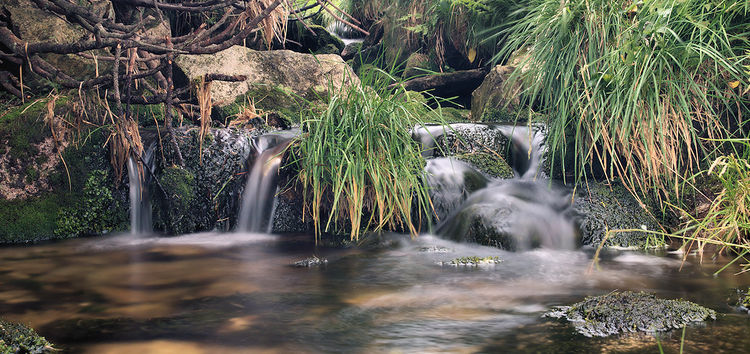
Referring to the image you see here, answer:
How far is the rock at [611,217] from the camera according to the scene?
4.39m

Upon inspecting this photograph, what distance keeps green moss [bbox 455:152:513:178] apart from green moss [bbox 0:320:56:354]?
12.6 feet

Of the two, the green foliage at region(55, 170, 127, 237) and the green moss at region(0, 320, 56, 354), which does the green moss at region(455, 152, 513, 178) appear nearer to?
the green foliage at region(55, 170, 127, 237)

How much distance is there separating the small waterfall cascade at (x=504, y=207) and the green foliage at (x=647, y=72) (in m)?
0.57

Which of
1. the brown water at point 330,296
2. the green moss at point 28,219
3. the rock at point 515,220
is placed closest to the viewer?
the brown water at point 330,296

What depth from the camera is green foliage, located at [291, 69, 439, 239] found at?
13.5 feet

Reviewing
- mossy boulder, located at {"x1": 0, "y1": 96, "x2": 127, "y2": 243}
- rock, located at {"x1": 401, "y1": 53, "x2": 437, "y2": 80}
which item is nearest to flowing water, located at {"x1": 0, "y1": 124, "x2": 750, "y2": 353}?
mossy boulder, located at {"x1": 0, "y1": 96, "x2": 127, "y2": 243}

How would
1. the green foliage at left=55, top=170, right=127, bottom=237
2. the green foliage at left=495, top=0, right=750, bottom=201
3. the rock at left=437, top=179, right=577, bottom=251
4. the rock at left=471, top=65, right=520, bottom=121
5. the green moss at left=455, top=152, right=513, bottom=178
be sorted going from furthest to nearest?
the rock at left=471, top=65, right=520, bottom=121, the green moss at left=455, top=152, right=513, bottom=178, the green foliage at left=55, top=170, right=127, bottom=237, the rock at left=437, top=179, right=577, bottom=251, the green foliage at left=495, top=0, right=750, bottom=201

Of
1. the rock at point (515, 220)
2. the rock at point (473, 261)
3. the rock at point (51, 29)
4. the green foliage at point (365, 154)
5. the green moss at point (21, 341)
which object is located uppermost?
the rock at point (51, 29)

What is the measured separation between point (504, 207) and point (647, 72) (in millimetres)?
1410

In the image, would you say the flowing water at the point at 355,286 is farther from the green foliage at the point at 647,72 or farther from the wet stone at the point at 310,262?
the green foliage at the point at 647,72

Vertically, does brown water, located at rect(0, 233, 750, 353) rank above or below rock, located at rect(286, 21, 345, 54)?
below

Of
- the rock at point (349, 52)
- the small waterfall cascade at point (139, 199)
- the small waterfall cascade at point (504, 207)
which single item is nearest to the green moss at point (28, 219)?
the small waterfall cascade at point (139, 199)

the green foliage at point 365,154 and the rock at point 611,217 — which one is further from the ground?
the green foliage at point 365,154

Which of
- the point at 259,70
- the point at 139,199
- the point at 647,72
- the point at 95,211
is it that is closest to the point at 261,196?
the point at 139,199
